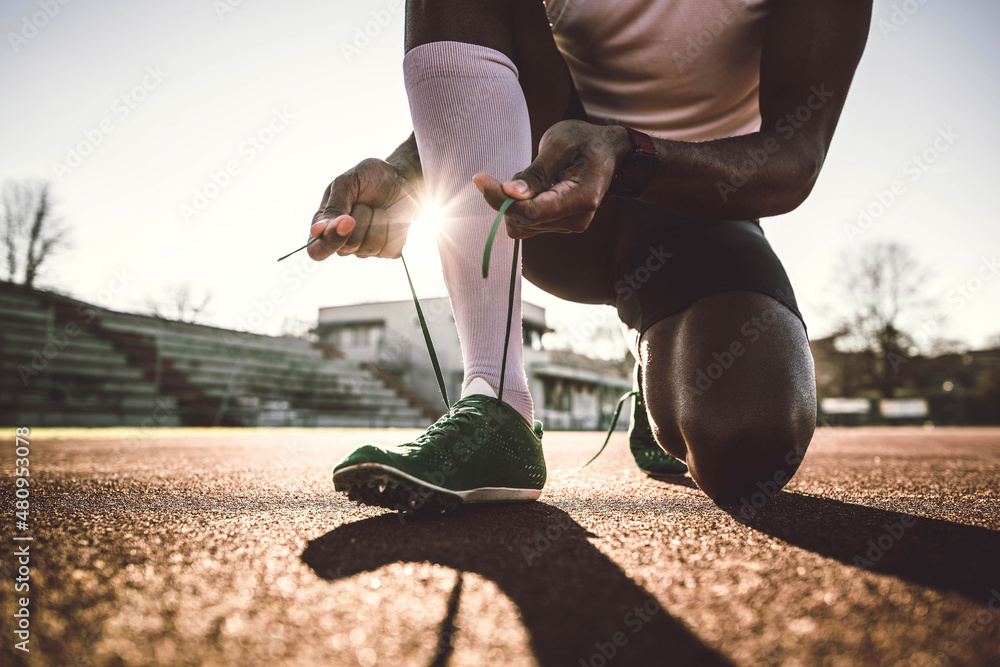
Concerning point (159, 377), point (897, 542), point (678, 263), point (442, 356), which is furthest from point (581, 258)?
point (442, 356)

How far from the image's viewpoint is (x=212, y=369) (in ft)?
38.2

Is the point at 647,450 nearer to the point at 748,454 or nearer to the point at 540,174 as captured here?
the point at 748,454

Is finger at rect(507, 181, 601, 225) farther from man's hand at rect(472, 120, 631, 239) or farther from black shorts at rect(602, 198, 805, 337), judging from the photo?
black shorts at rect(602, 198, 805, 337)

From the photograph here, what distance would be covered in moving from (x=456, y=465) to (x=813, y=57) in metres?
0.92

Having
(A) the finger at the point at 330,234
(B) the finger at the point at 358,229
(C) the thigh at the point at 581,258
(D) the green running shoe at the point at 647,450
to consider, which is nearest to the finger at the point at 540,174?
(A) the finger at the point at 330,234

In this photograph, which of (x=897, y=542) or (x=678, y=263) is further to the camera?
(x=678, y=263)

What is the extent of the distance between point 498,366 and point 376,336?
2097cm

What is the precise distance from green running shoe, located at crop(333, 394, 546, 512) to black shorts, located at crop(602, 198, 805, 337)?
427mm

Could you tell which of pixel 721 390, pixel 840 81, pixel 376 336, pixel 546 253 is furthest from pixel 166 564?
pixel 376 336

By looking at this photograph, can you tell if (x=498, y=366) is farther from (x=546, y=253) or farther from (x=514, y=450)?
(x=546, y=253)

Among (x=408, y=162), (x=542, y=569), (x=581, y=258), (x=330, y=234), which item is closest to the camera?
(x=542, y=569)

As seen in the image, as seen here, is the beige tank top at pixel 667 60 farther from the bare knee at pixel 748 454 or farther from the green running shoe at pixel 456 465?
the green running shoe at pixel 456 465

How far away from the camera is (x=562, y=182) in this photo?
2.02 feet

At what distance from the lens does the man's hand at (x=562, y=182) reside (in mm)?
584
